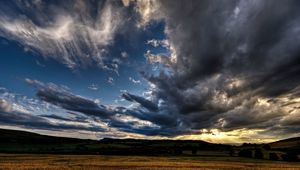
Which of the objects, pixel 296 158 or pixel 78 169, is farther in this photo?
pixel 296 158

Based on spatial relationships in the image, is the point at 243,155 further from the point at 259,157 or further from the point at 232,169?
the point at 232,169

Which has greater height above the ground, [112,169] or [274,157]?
[274,157]

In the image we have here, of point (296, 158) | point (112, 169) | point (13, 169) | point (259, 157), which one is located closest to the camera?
point (13, 169)

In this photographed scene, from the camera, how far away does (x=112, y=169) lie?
4928 cm

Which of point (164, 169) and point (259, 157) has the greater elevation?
point (259, 157)

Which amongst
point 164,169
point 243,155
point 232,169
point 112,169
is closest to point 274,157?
point 243,155

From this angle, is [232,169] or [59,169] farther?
[232,169]

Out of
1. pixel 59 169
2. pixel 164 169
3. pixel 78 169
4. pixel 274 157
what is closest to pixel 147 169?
pixel 164 169

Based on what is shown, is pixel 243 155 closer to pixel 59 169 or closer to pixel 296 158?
pixel 296 158

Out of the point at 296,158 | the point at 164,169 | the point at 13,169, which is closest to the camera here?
the point at 13,169

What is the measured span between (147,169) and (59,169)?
51.5 ft

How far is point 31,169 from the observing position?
4700 cm

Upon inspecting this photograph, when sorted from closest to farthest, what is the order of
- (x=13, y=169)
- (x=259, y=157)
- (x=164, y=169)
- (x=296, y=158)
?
(x=13, y=169) → (x=164, y=169) → (x=296, y=158) → (x=259, y=157)

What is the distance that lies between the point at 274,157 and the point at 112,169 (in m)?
84.3
